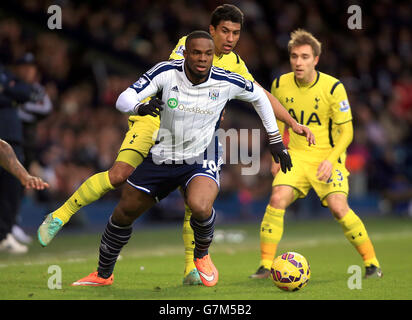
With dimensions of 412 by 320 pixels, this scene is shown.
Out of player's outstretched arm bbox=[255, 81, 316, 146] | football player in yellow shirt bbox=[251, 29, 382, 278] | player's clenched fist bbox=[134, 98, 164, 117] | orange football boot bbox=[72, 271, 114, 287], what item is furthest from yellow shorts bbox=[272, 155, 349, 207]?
player's clenched fist bbox=[134, 98, 164, 117]

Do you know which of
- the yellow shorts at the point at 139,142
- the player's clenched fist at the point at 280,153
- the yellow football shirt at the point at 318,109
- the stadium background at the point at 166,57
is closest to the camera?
the player's clenched fist at the point at 280,153

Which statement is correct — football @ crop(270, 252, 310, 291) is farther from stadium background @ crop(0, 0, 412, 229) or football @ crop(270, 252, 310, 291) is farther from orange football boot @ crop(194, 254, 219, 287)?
stadium background @ crop(0, 0, 412, 229)

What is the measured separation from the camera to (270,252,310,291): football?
7.01 m

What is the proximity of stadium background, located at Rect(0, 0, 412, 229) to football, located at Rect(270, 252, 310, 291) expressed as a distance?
7109 millimetres

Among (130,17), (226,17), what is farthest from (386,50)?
(226,17)

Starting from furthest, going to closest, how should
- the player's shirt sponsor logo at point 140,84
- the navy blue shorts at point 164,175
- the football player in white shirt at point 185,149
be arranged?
→ the navy blue shorts at point 164,175 → the football player in white shirt at point 185,149 → the player's shirt sponsor logo at point 140,84

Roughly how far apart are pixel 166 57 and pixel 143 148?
1136 cm

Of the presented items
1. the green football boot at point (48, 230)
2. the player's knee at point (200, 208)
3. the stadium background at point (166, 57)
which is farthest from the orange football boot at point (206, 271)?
the stadium background at point (166, 57)

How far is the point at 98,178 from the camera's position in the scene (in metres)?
7.23

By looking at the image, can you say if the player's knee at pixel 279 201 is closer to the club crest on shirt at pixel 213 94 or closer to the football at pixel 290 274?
the football at pixel 290 274

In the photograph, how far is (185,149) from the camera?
7.17 meters

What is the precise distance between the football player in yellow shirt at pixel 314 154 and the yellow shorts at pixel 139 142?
156cm

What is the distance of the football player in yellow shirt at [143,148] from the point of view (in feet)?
23.5

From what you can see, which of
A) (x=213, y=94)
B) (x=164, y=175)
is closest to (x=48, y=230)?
(x=164, y=175)
